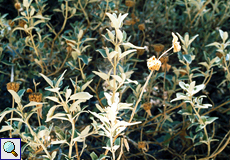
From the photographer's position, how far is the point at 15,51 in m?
1.17

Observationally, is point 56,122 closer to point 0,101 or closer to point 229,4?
point 0,101

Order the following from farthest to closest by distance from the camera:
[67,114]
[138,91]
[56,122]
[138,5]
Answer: [138,5] < [56,122] < [138,91] < [67,114]

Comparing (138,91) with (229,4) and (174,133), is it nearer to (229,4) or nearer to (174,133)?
(174,133)

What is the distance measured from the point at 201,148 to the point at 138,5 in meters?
0.83

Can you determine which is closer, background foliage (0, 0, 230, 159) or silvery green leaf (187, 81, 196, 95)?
silvery green leaf (187, 81, 196, 95)

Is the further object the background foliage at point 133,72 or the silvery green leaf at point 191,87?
the background foliage at point 133,72

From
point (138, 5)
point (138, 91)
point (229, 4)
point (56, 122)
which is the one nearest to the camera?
point (138, 91)

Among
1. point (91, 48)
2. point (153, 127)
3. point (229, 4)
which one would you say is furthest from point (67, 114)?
point (229, 4)

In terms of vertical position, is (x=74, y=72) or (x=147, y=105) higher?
(x=74, y=72)

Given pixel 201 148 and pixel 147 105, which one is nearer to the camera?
pixel 147 105

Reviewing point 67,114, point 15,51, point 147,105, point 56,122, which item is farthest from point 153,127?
point 15,51

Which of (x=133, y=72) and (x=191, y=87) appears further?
(x=133, y=72)

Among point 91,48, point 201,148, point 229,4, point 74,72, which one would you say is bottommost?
point 201,148

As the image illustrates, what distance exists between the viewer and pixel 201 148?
3.94ft
